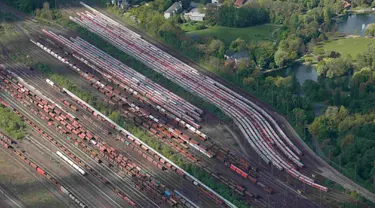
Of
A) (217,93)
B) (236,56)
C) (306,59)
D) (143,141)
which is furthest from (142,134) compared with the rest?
(306,59)

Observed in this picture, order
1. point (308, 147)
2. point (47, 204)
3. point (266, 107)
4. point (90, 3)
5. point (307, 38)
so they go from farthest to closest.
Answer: point (90, 3)
point (307, 38)
point (266, 107)
point (308, 147)
point (47, 204)

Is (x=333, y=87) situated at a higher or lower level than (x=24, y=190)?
higher

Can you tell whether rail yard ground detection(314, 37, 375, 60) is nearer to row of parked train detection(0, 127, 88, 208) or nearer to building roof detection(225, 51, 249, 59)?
building roof detection(225, 51, 249, 59)

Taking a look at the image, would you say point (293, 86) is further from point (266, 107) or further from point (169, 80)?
point (169, 80)

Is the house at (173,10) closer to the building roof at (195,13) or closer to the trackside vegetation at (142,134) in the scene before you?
the building roof at (195,13)

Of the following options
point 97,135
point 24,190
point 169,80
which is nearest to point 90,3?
point 169,80

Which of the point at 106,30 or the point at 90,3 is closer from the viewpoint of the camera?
the point at 106,30

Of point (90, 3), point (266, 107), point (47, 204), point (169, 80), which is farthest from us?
point (90, 3)

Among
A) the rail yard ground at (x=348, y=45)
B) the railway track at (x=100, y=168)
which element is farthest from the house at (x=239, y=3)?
the railway track at (x=100, y=168)
